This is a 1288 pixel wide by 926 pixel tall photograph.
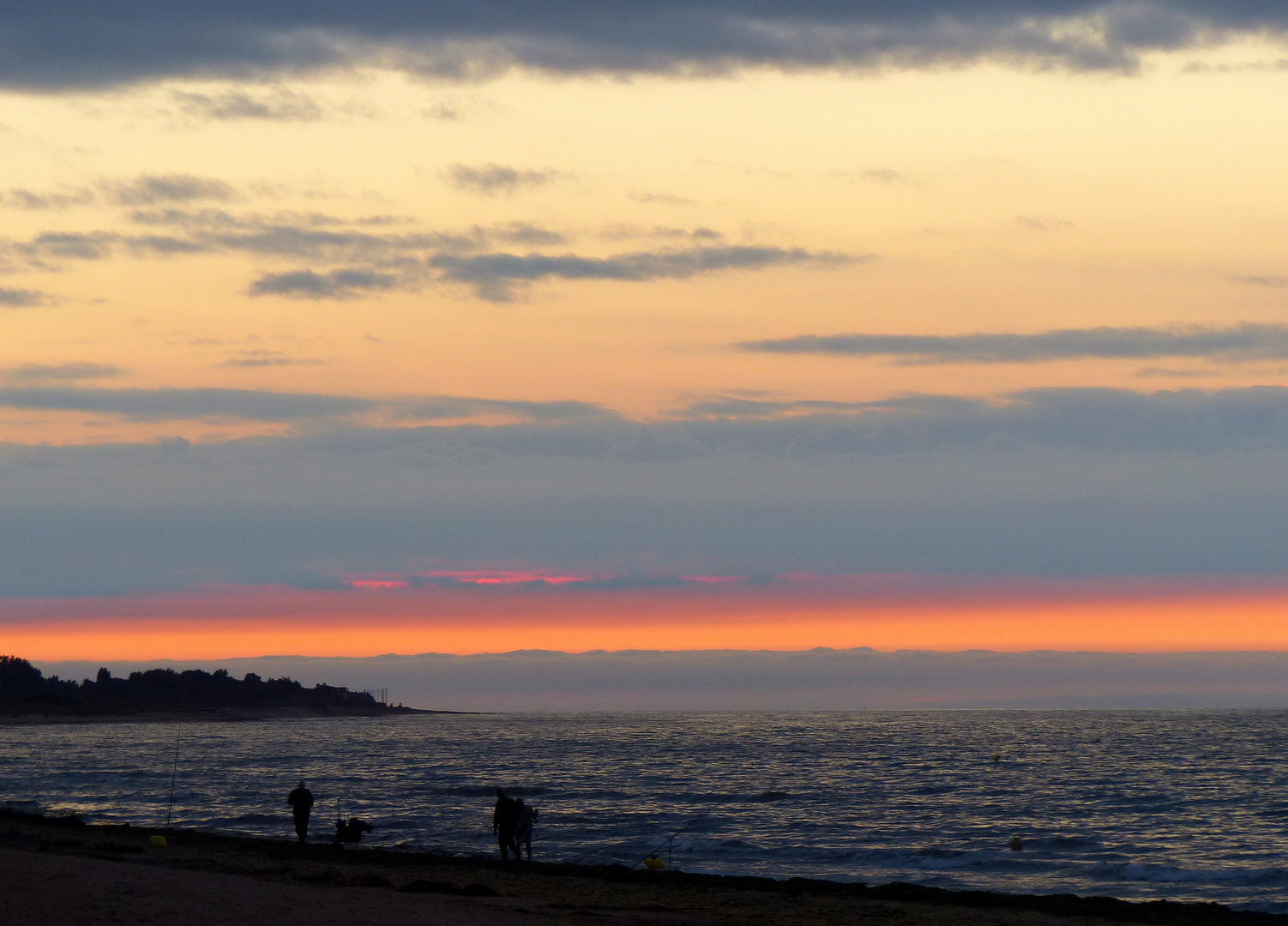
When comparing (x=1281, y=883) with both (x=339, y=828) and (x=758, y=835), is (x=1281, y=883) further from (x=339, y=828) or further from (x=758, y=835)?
(x=339, y=828)

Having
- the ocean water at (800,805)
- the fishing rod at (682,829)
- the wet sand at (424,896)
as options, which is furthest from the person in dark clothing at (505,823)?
the ocean water at (800,805)

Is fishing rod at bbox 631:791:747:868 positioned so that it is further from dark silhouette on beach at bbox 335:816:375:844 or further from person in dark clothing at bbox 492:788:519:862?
dark silhouette on beach at bbox 335:816:375:844

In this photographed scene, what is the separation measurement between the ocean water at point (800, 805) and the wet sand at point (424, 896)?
595 cm

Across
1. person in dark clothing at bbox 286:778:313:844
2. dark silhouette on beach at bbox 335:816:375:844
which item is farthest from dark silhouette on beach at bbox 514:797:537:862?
person in dark clothing at bbox 286:778:313:844

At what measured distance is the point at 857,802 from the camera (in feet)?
199

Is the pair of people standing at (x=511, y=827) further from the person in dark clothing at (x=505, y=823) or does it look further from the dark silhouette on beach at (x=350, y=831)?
the dark silhouette on beach at (x=350, y=831)

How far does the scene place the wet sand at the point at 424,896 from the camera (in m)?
22.0

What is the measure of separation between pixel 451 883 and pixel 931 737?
481ft

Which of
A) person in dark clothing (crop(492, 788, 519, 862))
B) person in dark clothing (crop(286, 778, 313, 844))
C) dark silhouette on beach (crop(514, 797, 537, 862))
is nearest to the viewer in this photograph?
person in dark clothing (crop(492, 788, 519, 862))

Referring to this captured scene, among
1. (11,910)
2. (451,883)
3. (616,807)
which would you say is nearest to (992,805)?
(616,807)

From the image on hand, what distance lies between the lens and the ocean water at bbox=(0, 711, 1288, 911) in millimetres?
39062

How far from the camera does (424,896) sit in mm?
26062

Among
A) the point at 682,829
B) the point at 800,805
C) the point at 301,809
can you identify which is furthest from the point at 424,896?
the point at 800,805

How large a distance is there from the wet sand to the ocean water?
5948 millimetres
